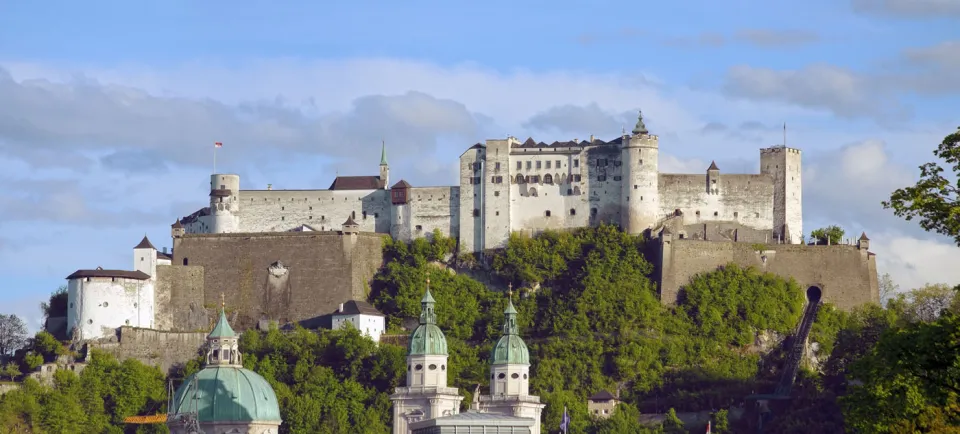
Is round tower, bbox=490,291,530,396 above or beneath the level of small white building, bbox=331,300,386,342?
beneath

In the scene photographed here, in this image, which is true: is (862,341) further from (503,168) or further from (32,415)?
(32,415)

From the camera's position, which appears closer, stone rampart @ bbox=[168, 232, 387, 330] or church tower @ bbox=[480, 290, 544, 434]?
church tower @ bbox=[480, 290, 544, 434]

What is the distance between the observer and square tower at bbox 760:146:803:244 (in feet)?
393

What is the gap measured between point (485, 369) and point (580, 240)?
45.6ft

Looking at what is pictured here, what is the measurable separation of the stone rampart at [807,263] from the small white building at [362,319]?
52.1 ft

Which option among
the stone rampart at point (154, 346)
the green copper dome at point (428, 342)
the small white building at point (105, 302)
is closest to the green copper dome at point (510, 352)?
the green copper dome at point (428, 342)

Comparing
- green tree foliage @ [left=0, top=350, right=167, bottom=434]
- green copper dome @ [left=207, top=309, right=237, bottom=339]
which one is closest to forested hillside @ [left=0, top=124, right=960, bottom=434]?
green tree foliage @ [left=0, top=350, right=167, bottom=434]

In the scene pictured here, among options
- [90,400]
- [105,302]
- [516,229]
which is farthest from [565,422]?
[105,302]

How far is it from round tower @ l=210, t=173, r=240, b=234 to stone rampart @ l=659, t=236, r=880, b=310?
2451cm

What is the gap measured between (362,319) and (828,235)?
2688 cm

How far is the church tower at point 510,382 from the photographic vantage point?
93125 millimetres

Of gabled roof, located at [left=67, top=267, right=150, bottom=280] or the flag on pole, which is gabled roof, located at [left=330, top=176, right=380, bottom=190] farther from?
the flag on pole

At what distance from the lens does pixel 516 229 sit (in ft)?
390

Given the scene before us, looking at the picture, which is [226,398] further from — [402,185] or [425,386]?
[402,185]
